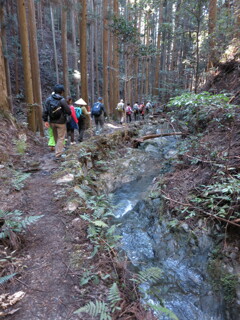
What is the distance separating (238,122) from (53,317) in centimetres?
540

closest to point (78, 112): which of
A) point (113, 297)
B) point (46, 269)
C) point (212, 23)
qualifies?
point (46, 269)

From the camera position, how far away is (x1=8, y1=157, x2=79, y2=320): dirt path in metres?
1.88

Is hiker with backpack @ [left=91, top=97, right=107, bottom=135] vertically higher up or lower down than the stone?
higher up

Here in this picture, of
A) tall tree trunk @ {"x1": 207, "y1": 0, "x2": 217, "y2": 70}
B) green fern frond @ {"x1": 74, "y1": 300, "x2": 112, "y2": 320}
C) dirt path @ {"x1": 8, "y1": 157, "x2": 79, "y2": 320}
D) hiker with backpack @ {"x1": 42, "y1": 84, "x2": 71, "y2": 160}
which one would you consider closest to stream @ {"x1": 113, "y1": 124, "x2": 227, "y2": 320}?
green fern frond @ {"x1": 74, "y1": 300, "x2": 112, "y2": 320}

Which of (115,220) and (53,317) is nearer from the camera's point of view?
(53,317)

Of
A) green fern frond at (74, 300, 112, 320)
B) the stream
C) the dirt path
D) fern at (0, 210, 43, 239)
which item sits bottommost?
the stream

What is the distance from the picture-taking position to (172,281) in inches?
144

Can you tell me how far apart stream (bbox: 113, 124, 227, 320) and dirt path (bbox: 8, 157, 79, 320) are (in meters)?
0.94

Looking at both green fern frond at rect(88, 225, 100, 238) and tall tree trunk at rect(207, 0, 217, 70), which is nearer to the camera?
green fern frond at rect(88, 225, 100, 238)

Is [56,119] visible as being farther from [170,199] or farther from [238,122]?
[238,122]

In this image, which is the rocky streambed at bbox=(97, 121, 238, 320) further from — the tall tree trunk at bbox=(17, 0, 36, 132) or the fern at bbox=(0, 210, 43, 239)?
the tall tree trunk at bbox=(17, 0, 36, 132)

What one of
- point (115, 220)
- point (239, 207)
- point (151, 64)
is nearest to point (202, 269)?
point (239, 207)

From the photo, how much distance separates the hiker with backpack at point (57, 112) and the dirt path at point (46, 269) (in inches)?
103

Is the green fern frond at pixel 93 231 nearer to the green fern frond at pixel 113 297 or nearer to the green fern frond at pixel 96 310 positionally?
the green fern frond at pixel 113 297
